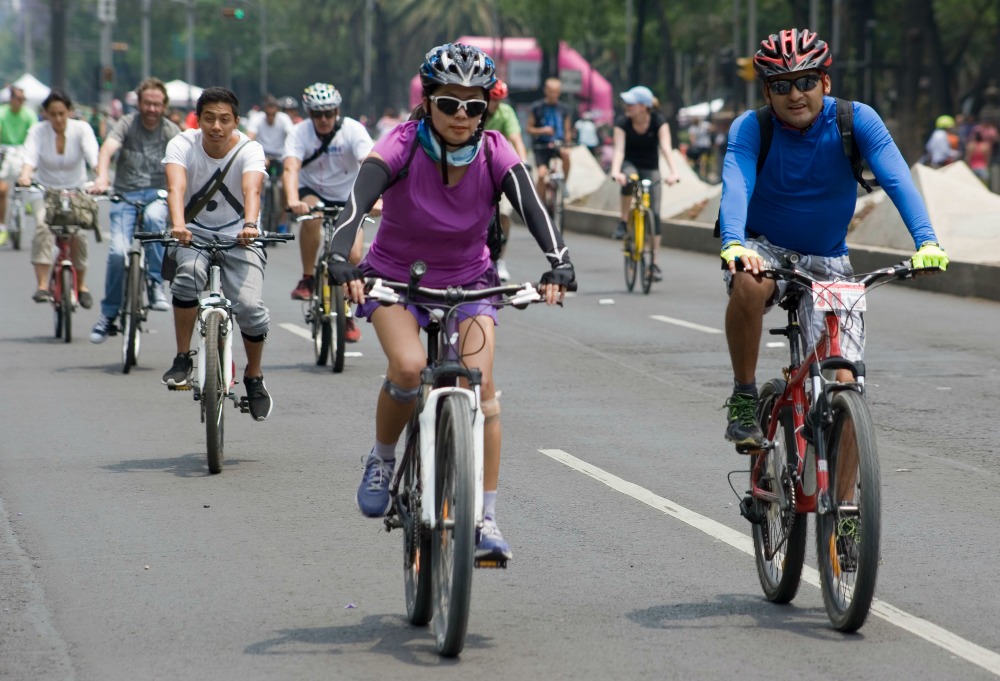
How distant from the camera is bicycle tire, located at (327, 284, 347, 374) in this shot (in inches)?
459

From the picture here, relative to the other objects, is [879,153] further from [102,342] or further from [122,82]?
[122,82]

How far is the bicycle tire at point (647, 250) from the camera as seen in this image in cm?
1719

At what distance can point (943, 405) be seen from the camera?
10516 mm

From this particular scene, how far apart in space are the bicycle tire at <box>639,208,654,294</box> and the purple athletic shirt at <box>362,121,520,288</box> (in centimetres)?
1150

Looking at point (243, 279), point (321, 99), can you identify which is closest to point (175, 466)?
point (243, 279)

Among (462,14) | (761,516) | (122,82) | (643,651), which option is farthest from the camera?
(122,82)

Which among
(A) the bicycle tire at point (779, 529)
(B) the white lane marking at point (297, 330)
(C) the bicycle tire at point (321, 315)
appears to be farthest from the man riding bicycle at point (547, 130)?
(A) the bicycle tire at point (779, 529)

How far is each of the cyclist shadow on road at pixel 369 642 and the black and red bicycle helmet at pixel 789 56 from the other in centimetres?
208

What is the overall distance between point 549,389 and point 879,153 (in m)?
5.49

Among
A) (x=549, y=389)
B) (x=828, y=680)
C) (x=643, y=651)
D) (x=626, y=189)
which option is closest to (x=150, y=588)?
(x=643, y=651)

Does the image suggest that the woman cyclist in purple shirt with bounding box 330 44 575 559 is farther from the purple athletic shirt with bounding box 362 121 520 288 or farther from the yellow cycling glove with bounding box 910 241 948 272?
the yellow cycling glove with bounding box 910 241 948 272

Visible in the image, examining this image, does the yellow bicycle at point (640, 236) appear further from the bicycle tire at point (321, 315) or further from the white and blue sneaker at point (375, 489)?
the white and blue sneaker at point (375, 489)

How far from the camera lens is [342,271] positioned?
17.4 ft

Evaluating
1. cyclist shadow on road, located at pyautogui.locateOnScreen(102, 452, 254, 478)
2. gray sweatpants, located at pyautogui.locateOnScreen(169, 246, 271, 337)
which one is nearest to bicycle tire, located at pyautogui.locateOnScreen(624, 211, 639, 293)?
gray sweatpants, located at pyautogui.locateOnScreen(169, 246, 271, 337)
